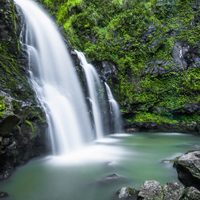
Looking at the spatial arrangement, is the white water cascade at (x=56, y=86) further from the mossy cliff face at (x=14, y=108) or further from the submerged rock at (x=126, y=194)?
the submerged rock at (x=126, y=194)

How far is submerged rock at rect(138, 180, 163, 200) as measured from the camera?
2307 millimetres

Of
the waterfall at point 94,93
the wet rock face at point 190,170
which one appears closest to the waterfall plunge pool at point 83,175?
the wet rock face at point 190,170

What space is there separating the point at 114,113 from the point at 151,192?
8042mm

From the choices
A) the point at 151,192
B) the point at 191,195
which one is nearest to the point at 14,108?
the point at 151,192

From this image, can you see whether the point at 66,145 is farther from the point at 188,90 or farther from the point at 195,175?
the point at 188,90

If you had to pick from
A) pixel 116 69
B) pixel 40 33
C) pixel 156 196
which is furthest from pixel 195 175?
pixel 116 69

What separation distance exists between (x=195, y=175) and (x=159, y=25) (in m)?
12.4

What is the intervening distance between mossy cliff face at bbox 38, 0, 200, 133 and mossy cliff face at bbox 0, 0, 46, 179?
5.60 m

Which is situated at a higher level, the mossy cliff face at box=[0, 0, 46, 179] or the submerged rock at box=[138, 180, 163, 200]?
the mossy cliff face at box=[0, 0, 46, 179]

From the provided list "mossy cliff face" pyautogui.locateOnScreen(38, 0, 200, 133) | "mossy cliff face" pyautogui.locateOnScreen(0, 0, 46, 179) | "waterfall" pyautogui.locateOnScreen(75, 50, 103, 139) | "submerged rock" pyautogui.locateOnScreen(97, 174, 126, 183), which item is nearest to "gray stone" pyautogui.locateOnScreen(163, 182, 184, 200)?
"submerged rock" pyautogui.locateOnScreen(97, 174, 126, 183)

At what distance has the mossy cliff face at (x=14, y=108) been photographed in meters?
3.37

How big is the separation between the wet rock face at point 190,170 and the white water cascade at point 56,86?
3959 mm

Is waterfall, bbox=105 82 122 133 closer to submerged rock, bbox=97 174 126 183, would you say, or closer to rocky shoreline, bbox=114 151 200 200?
submerged rock, bbox=97 174 126 183

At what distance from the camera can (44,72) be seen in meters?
6.82
